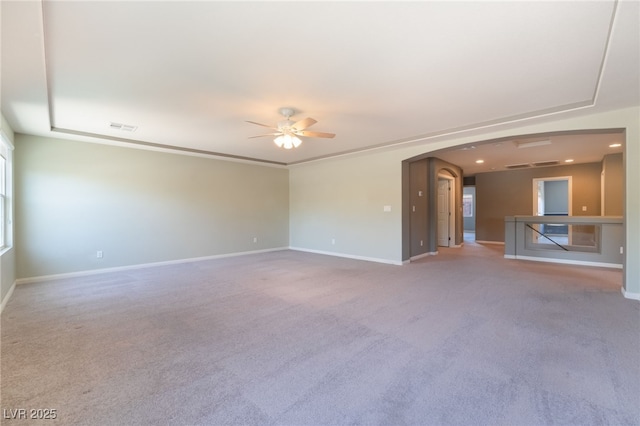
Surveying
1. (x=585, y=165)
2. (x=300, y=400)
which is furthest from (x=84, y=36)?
(x=585, y=165)

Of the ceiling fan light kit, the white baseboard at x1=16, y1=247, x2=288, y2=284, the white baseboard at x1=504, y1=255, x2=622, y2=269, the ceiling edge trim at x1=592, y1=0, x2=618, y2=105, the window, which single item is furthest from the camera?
the window

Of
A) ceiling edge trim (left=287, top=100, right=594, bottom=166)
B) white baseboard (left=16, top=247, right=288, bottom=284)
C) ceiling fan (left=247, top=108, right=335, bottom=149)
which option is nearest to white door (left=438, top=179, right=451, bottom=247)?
ceiling edge trim (left=287, top=100, right=594, bottom=166)

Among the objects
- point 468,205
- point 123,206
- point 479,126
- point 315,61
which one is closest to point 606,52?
point 479,126

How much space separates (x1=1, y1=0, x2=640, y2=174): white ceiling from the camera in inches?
76.9

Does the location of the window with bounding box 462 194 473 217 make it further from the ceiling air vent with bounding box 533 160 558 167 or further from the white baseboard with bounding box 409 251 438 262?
the white baseboard with bounding box 409 251 438 262

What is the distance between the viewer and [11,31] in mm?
2020

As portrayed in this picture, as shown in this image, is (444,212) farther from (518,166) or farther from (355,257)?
(355,257)

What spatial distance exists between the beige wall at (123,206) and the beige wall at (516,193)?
25.1ft

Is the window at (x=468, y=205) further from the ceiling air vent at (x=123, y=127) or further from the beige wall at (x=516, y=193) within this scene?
the ceiling air vent at (x=123, y=127)

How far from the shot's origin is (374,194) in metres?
6.61

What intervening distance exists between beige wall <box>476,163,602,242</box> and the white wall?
5471 mm

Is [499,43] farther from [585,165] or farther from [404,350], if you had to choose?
[585,165]

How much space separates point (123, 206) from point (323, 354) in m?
5.23

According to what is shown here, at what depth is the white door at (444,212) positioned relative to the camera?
8.98m
